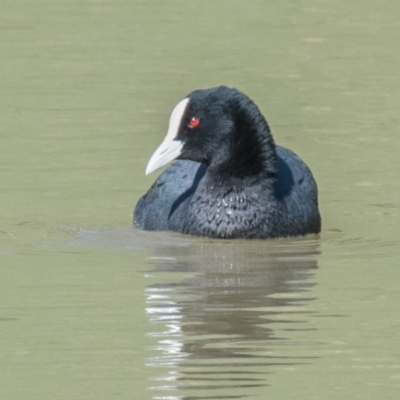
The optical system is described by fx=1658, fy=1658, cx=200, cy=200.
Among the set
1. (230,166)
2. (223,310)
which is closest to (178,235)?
(230,166)

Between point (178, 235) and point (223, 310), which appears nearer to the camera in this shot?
point (223, 310)

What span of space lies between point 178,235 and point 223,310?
2.50 m

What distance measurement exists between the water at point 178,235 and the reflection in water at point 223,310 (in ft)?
0.06

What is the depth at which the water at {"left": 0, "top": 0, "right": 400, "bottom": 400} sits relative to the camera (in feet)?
28.0

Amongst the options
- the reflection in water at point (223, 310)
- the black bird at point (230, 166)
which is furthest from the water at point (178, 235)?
the black bird at point (230, 166)

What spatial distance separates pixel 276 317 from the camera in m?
9.62

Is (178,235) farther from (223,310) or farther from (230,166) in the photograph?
(223,310)

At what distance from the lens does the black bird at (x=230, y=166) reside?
1202cm

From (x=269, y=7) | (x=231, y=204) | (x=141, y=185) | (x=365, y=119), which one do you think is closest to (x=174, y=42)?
(x=269, y=7)

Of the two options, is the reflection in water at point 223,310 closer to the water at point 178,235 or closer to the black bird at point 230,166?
the water at point 178,235

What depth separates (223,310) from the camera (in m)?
9.87

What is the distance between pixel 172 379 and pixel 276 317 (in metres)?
1.48

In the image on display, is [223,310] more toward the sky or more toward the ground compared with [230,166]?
more toward the ground

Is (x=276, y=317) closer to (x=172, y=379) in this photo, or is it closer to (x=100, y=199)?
(x=172, y=379)
